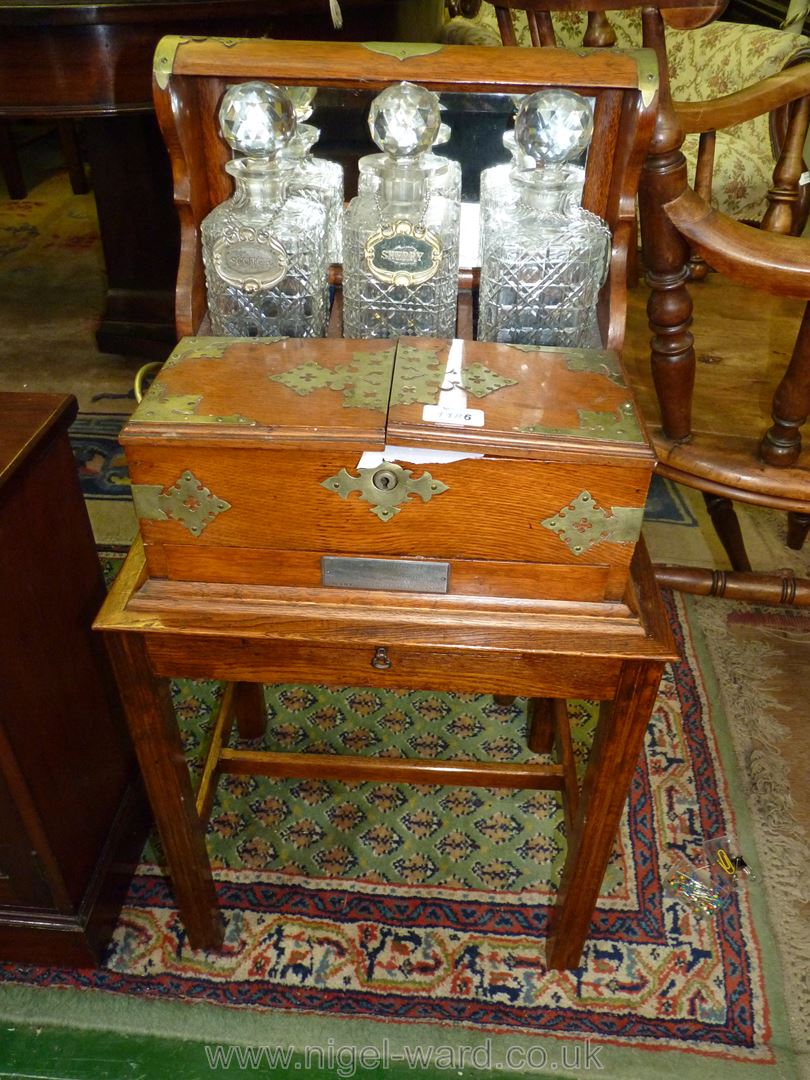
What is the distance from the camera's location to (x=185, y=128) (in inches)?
39.2

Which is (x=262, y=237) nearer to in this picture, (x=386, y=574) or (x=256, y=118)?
(x=256, y=118)

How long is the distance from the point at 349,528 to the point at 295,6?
156cm

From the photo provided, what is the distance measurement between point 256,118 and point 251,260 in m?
0.14

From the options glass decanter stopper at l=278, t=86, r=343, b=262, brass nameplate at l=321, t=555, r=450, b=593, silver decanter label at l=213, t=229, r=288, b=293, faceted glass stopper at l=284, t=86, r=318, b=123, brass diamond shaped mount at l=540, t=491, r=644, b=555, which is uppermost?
faceted glass stopper at l=284, t=86, r=318, b=123

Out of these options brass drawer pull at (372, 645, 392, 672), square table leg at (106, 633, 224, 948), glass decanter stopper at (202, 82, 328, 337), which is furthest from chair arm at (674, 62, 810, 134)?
square table leg at (106, 633, 224, 948)

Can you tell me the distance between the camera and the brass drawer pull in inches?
36.4

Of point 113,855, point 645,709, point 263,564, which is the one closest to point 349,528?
point 263,564

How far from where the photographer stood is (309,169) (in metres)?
1.07

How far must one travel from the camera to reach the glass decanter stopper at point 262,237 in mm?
938

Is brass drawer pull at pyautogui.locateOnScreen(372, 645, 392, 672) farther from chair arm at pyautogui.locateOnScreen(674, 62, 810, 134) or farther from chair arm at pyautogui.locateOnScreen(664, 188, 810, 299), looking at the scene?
chair arm at pyautogui.locateOnScreen(674, 62, 810, 134)

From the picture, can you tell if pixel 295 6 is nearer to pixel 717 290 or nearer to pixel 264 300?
pixel 264 300

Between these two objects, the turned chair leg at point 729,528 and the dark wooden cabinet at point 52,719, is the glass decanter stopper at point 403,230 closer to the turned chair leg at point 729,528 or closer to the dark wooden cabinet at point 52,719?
the dark wooden cabinet at point 52,719

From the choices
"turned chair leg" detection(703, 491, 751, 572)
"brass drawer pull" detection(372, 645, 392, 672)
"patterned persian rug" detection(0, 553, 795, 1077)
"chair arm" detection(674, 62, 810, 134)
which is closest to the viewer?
"brass drawer pull" detection(372, 645, 392, 672)

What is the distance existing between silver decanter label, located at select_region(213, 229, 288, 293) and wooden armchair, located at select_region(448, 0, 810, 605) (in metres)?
0.45
